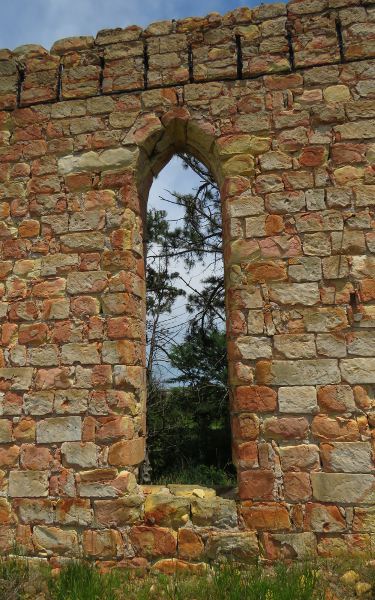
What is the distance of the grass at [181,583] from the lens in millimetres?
2869

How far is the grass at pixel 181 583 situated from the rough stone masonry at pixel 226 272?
5.3 inches

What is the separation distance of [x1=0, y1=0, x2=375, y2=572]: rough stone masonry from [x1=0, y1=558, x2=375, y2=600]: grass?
13cm

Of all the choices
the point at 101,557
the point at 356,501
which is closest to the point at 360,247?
the point at 356,501

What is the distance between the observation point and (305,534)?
128 inches

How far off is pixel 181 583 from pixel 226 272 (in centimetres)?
223

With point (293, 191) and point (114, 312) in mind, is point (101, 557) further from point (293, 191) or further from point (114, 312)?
point (293, 191)

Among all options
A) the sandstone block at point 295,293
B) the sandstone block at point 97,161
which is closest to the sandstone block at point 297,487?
the sandstone block at point 295,293

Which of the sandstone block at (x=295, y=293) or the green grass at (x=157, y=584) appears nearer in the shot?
the green grass at (x=157, y=584)

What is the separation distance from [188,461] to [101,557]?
434 cm

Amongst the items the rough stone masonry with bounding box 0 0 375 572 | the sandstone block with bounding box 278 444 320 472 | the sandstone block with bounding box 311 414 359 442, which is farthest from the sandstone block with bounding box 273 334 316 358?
the sandstone block with bounding box 278 444 320 472

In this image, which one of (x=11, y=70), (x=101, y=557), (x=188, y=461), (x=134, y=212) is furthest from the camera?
(x=188, y=461)

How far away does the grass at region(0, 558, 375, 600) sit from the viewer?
2.87 meters

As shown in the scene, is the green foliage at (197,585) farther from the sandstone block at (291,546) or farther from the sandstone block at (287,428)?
the sandstone block at (287,428)

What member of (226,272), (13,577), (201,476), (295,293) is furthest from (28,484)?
(201,476)
